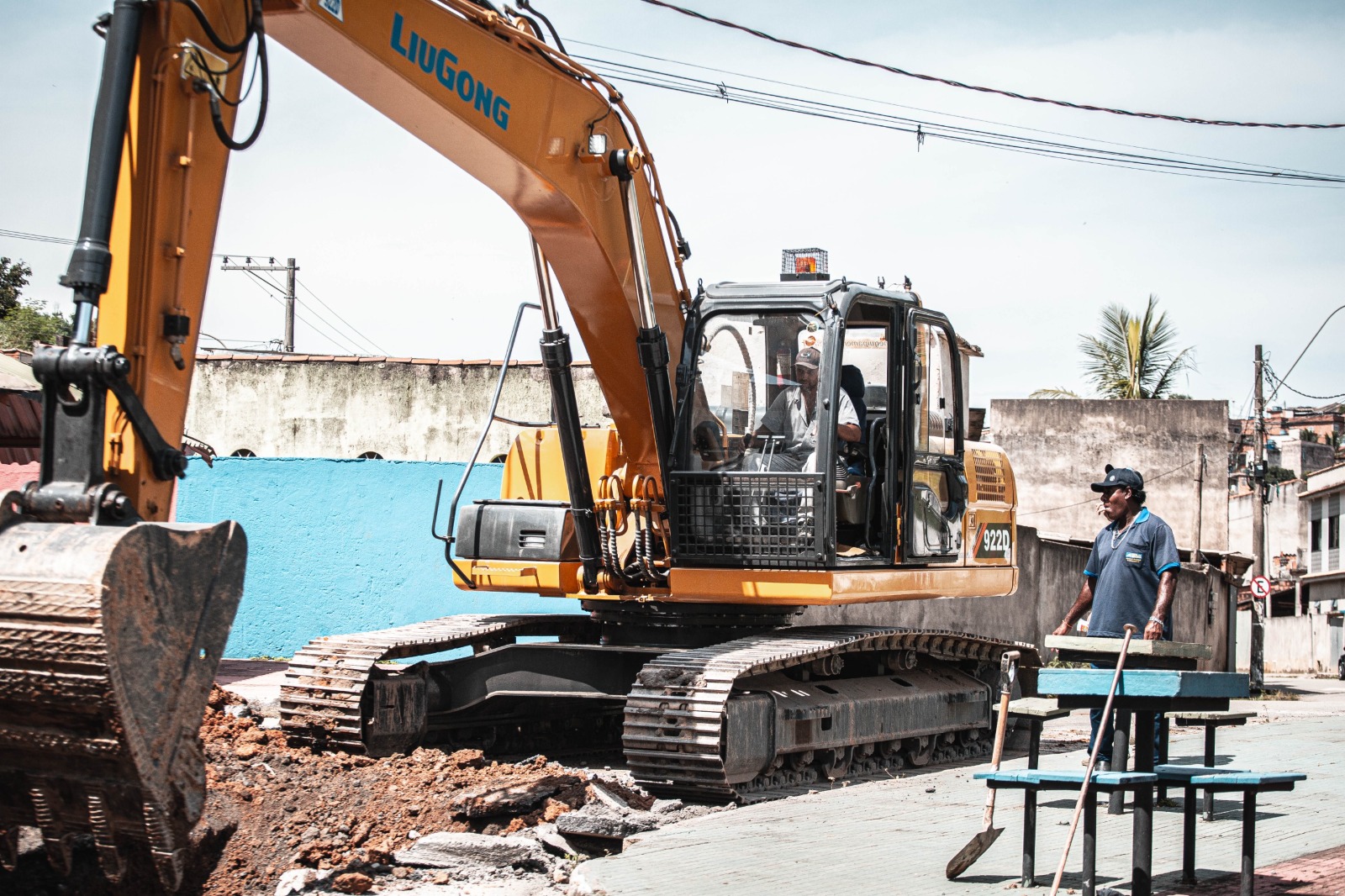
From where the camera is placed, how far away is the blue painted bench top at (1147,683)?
5645mm

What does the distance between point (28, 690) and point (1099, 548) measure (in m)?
6.07

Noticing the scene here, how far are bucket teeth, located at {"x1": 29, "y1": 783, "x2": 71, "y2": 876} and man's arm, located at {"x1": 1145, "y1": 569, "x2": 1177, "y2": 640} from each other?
526 cm

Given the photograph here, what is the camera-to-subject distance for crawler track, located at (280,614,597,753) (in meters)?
8.69

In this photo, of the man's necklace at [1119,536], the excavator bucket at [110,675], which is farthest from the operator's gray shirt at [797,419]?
the excavator bucket at [110,675]

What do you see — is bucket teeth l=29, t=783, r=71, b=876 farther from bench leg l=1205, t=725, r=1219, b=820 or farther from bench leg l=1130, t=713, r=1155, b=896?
bench leg l=1205, t=725, r=1219, b=820

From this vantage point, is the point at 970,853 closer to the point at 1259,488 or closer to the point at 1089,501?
the point at 1089,501

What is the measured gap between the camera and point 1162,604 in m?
7.67

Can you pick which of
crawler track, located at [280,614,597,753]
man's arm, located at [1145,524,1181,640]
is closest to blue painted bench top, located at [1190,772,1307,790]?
man's arm, located at [1145,524,1181,640]

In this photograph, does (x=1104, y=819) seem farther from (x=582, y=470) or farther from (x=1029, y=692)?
(x=1029, y=692)

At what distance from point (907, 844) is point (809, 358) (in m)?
3.29

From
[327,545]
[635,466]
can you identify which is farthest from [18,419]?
[635,466]

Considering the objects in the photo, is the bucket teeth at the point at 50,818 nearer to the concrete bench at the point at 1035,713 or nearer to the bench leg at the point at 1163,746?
the concrete bench at the point at 1035,713

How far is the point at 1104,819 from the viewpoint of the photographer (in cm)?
753

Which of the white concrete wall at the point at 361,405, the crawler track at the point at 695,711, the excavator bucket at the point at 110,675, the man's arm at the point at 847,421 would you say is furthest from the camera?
the white concrete wall at the point at 361,405
